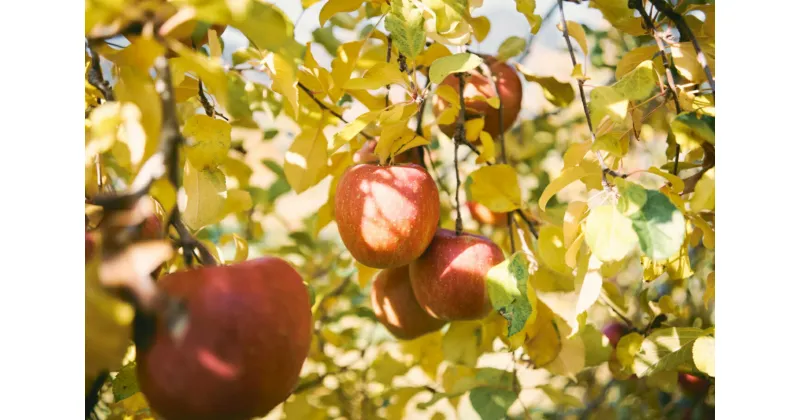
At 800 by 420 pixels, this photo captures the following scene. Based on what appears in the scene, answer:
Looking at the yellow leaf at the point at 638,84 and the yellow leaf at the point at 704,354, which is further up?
the yellow leaf at the point at 638,84

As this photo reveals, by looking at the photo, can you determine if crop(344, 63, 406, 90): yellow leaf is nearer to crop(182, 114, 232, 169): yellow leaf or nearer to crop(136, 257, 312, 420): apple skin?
crop(182, 114, 232, 169): yellow leaf

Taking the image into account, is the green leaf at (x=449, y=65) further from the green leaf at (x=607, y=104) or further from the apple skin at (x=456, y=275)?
the apple skin at (x=456, y=275)

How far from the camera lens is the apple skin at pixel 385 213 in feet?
2.03

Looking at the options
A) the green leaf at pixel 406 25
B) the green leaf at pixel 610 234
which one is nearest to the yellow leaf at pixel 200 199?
the green leaf at pixel 406 25

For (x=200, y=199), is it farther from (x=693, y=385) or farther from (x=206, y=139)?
(x=693, y=385)

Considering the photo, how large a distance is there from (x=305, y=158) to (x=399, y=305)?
0.24 metres

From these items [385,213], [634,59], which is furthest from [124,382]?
[634,59]

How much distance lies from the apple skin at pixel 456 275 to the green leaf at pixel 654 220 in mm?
234

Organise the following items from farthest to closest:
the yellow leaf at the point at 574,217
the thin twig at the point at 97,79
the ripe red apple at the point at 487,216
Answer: the ripe red apple at the point at 487,216
the yellow leaf at the point at 574,217
the thin twig at the point at 97,79

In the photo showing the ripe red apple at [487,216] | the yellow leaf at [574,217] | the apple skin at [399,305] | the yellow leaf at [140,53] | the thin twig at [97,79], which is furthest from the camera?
the ripe red apple at [487,216]
